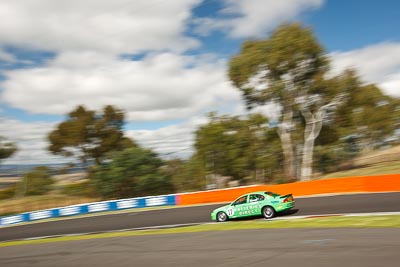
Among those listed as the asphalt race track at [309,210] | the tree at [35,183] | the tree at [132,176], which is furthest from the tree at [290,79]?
the tree at [35,183]

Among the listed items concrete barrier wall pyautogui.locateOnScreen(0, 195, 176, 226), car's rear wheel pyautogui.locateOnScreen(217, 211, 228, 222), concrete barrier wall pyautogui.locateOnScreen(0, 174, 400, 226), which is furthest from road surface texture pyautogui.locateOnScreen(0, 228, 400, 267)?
concrete barrier wall pyautogui.locateOnScreen(0, 195, 176, 226)

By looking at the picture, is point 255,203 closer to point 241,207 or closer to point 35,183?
point 241,207

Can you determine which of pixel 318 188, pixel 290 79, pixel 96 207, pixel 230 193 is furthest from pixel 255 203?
pixel 290 79

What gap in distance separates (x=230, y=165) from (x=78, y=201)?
1655cm

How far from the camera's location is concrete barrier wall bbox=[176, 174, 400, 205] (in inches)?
849

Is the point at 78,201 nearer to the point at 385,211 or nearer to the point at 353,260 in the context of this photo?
the point at 385,211

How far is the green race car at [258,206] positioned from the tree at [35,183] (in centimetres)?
3550

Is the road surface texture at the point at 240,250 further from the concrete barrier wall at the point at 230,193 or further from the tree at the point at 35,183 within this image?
the tree at the point at 35,183

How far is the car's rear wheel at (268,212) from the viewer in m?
15.9

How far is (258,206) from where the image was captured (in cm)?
1623

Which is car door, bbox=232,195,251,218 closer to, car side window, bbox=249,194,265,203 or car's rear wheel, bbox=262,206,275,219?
car side window, bbox=249,194,265,203

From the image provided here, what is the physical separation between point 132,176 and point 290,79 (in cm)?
1888

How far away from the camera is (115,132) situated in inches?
2291

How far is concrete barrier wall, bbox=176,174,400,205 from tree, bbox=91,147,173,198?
1015cm
